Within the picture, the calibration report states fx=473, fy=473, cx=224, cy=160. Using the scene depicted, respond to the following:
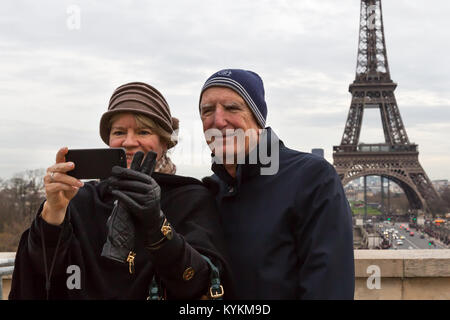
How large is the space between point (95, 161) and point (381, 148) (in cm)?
4235

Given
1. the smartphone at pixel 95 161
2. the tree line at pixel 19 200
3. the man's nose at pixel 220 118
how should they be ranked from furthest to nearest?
the tree line at pixel 19 200
the man's nose at pixel 220 118
the smartphone at pixel 95 161

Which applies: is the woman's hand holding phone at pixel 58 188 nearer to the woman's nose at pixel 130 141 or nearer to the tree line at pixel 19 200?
the woman's nose at pixel 130 141

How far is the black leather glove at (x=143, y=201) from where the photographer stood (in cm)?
162

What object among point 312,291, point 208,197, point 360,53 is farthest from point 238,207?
point 360,53

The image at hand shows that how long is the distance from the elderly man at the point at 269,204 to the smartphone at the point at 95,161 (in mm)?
473

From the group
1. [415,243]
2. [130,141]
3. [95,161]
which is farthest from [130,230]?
[415,243]

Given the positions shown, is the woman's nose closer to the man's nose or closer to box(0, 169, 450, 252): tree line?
the man's nose

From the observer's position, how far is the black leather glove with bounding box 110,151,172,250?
162 centimetres

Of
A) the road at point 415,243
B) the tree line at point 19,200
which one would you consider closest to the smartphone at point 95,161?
the tree line at point 19,200

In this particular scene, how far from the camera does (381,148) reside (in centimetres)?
4175

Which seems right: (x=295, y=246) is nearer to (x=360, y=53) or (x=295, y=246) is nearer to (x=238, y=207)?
(x=238, y=207)

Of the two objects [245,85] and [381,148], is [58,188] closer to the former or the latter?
[245,85]

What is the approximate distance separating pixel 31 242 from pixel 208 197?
798 mm

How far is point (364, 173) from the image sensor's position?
4150cm
